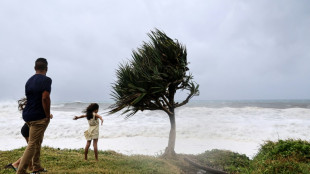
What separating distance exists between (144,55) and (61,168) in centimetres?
516

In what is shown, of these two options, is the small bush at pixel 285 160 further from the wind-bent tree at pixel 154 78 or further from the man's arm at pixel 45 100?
the man's arm at pixel 45 100

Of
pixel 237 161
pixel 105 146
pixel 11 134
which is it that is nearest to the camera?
pixel 237 161

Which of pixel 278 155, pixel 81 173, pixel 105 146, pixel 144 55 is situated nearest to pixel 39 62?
pixel 81 173

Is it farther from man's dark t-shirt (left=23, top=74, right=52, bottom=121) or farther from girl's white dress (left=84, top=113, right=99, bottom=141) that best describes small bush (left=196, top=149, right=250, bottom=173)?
man's dark t-shirt (left=23, top=74, right=52, bottom=121)

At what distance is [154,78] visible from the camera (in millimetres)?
9047

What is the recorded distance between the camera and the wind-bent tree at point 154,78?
919 cm

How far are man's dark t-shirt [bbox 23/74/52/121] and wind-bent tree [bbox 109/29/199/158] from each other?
398cm

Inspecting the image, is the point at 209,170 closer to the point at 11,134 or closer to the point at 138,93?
the point at 138,93

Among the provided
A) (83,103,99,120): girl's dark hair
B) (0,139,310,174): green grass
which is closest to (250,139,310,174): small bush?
(0,139,310,174): green grass

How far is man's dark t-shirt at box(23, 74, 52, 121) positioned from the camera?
5168 millimetres

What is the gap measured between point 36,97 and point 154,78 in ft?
15.2

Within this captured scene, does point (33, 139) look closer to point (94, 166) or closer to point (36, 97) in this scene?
point (36, 97)

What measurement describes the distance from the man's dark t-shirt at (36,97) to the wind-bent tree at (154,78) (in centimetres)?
398

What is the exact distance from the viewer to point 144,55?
32.3ft
